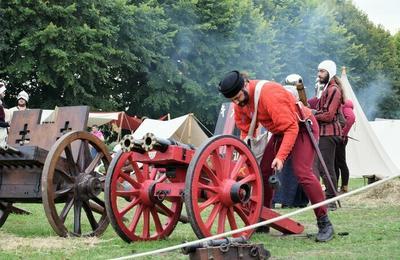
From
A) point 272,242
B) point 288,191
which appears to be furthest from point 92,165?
point 288,191

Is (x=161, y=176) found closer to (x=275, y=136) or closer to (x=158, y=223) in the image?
(x=158, y=223)

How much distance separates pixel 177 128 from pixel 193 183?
554 inches

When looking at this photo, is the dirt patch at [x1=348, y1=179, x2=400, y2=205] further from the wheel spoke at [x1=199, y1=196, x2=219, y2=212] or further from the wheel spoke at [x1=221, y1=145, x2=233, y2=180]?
the wheel spoke at [x1=199, y1=196, x2=219, y2=212]

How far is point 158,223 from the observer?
19.7ft

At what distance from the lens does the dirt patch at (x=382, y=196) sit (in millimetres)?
9156

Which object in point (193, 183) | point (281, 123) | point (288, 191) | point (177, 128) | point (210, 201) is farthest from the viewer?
point (177, 128)

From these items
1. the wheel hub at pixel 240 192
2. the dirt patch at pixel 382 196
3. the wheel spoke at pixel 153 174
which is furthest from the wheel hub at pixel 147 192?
the dirt patch at pixel 382 196

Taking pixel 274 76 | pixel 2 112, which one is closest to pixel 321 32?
pixel 274 76

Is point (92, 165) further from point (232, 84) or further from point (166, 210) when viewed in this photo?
point (232, 84)

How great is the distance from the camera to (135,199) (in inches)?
230

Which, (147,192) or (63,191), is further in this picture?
(63,191)

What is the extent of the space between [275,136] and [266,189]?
1.55ft

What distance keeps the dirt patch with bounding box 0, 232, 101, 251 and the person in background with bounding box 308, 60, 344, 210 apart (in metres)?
3.26

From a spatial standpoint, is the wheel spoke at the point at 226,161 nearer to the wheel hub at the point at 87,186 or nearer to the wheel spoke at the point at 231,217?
the wheel spoke at the point at 231,217
